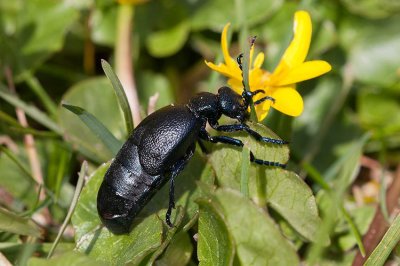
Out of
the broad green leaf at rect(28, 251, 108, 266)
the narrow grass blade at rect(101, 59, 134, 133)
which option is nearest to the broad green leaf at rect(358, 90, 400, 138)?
the narrow grass blade at rect(101, 59, 134, 133)

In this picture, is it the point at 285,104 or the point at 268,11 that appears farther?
the point at 268,11

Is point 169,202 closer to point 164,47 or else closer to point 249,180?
point 249,180

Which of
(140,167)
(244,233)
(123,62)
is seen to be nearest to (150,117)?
(140,167)

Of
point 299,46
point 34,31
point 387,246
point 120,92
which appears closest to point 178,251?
point 120,92

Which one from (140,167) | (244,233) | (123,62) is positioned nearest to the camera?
(244,233)

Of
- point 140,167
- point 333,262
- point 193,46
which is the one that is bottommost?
point 333,262

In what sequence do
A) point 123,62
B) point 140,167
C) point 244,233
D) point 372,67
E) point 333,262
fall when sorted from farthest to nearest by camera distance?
point 372,67 → point 123,62 → point 333,262 → point 140,167 → point 244,233

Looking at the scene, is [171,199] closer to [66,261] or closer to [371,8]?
[66,261]

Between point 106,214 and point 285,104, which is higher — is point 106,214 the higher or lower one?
the lower one
